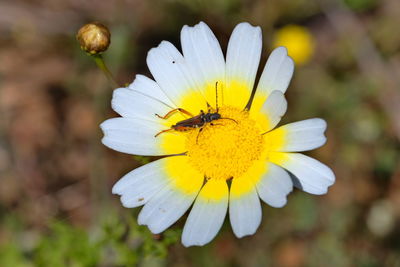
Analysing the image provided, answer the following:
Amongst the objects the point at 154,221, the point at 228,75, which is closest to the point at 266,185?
the point at 154,221

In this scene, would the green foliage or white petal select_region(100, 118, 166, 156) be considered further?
the green foliage

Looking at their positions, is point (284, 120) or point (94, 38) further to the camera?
point (284, 120)

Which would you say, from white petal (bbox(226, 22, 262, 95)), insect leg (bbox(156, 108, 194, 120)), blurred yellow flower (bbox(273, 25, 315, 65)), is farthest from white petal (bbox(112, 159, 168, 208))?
blurred yellow flower (bbox(273, 25, 315, 65))

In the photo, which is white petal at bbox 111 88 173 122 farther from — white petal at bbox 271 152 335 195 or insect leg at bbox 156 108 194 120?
white petal at bbox 271 152 335 195

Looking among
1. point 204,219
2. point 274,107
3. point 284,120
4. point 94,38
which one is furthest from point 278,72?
point 284,120

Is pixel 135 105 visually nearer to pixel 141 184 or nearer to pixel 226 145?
pixel 141 184

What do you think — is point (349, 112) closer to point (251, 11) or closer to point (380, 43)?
point (380, 43)
